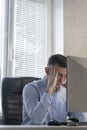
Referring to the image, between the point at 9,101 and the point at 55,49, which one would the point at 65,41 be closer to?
the point at 55,49

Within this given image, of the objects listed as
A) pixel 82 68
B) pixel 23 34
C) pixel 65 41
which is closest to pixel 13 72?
pixel 23 34

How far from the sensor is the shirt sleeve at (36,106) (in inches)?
74.1

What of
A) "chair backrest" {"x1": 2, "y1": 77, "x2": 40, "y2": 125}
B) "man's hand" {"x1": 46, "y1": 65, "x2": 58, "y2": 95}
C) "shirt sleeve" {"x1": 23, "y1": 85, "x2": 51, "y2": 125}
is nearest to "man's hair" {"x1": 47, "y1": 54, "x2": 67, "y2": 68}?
"man's hand" {"x1": 46, "y1": 65, "x2": 58, "y2": 95}

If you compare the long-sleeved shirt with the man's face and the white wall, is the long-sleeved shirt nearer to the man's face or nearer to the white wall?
the man's face

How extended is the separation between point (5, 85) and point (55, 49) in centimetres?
132

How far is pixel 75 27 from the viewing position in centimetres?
329

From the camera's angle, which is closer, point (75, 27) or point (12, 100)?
point (12, 100)

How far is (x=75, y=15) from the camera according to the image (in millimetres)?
3303

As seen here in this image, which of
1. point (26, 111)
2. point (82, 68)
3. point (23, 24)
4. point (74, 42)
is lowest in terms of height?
point (26, 111)

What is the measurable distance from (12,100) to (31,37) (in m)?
1.23

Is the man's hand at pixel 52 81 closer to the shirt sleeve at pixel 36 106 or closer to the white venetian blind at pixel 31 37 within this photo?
the shirt sleeve at pixel 36 106

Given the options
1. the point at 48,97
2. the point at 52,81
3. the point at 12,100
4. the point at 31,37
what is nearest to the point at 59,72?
the point at 52,81

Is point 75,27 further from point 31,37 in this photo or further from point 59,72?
point 59,72

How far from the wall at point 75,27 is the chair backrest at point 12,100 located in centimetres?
111
